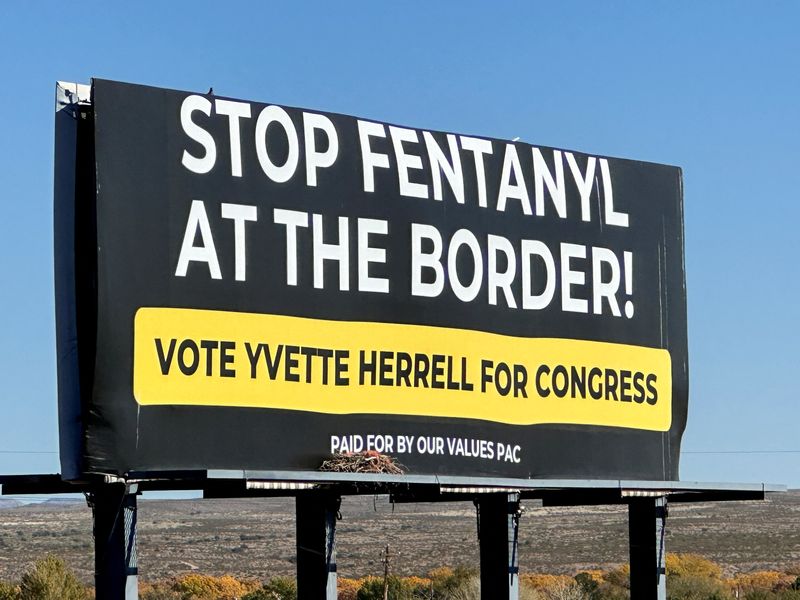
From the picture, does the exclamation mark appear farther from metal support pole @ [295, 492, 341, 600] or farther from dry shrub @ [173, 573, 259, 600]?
dry shrub @ [173, 573, 259, 600]

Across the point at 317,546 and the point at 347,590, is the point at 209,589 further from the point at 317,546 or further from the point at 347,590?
the point at 317,546

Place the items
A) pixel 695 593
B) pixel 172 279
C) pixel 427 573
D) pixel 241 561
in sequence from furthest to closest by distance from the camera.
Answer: pixel 241 561 → pixel 427 573 → pixel 695 593 → pixel 172 279

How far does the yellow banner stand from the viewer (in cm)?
1548

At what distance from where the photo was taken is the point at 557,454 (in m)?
18.4

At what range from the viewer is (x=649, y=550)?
19625 millimetres

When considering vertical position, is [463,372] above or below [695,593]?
above

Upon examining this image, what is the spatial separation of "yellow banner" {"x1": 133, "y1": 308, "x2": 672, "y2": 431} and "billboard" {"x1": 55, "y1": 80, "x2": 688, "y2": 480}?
0.02 m

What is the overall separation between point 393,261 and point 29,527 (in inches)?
4388

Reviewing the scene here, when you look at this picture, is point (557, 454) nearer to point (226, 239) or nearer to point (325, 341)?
point (325, 341)

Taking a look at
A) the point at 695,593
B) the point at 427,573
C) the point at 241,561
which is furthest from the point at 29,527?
the point at 695,593

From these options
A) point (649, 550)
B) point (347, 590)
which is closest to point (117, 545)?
point (649, 550)

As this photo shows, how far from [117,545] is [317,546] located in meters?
2.58

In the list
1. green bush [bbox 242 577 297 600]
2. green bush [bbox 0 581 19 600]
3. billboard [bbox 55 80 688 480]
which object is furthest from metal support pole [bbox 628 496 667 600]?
green bush [bbox 0 581 19 600]

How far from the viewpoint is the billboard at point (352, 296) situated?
1520 centimetres
